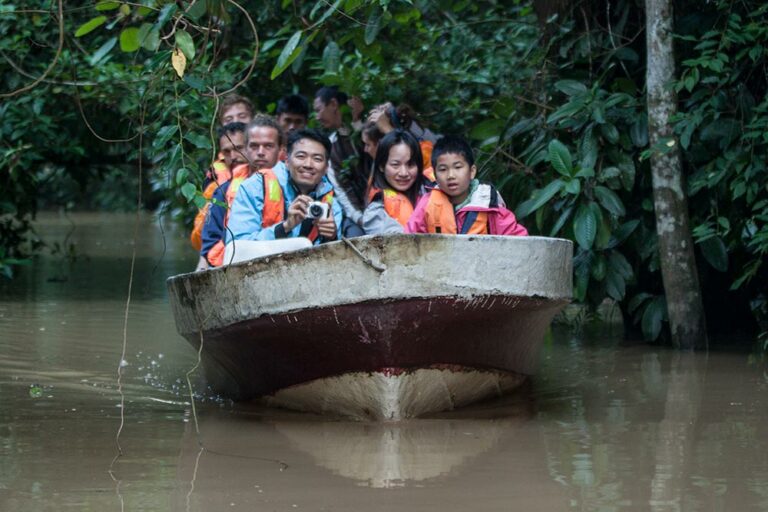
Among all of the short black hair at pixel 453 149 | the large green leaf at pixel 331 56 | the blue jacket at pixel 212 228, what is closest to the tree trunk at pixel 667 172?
the short black hair at pixel 453 149

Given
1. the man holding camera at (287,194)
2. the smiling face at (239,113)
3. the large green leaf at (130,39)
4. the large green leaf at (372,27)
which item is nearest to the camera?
the large green leaf at (130,39)

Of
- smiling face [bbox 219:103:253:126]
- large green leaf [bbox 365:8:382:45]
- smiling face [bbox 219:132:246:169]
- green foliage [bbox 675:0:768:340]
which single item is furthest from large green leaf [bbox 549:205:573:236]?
smiling face [bbox 219:103:253:126]

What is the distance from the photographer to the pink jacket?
20.0 ft

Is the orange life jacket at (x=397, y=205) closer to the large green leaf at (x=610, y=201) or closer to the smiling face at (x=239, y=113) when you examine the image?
the large green leaf at (x=610, y=201)

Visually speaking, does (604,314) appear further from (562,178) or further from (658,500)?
(658,500)

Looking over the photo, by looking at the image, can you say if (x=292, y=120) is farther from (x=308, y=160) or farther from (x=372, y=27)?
(x=308, y=160)

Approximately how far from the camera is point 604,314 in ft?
31.6

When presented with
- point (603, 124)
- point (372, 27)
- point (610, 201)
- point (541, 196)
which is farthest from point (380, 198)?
point (603, 124)

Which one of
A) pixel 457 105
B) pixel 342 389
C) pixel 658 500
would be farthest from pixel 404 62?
pixel 658 500

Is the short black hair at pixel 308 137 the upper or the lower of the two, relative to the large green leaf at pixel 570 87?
lower

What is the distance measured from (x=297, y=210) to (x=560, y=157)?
6.95 ft

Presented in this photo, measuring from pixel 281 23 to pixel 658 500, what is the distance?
290 inches

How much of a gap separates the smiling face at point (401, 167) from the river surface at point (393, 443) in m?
1.20

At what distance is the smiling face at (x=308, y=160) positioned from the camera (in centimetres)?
605
